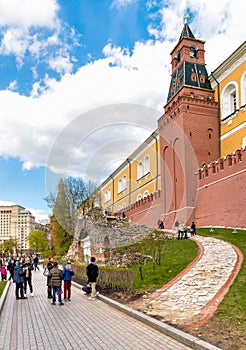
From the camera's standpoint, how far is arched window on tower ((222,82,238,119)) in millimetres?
32594

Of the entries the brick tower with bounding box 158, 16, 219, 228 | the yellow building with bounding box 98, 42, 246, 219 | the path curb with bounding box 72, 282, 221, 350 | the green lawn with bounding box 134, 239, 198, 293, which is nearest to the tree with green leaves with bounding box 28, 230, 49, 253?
the yellow building with bounding box 98, 42, 246, 219

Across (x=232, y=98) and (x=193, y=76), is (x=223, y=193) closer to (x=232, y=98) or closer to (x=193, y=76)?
(x=232, y=98)

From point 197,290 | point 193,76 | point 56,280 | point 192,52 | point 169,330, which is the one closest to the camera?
point 169,330

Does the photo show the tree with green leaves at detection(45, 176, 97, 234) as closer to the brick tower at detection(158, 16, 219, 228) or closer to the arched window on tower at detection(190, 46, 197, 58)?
the brick tower at detection(158, 16, 219, 228)

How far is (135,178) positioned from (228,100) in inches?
879

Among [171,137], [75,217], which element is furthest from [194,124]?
[75,217]

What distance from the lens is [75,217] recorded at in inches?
1433

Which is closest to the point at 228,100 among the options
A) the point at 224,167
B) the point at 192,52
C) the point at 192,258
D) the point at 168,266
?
the point at 192,52

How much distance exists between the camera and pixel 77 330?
8.19 metres

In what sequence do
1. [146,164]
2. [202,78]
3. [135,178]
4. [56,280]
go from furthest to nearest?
[135,178]
[146,164]
[202,78]
[56,280]

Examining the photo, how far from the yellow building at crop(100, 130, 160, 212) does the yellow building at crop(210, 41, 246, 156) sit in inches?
435

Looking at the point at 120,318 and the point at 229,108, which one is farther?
the point at 229,108

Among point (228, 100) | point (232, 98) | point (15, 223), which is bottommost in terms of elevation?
point (15, 223)

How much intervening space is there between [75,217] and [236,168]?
17196 mm
